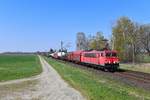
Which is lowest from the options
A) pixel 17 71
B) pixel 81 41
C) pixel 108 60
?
pixel 17 71

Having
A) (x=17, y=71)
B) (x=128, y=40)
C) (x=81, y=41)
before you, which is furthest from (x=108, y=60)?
(x=81, y=41)

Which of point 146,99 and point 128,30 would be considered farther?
point 128,30

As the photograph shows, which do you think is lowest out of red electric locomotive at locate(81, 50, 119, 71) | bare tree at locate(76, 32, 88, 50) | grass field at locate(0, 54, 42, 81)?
grass field at locate(0, 54, 42, 81)

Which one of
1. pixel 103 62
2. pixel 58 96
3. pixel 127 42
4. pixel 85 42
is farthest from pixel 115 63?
pixel 85 42

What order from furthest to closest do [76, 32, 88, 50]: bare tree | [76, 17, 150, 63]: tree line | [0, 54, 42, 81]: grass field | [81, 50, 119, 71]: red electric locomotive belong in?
[76, 32, 88, 50]: bare tree < [76, 17, 150, 63]: tree line < [81, 50, 119, 71]: red electric locomotive < [0, 54, 42, 81]: grass field

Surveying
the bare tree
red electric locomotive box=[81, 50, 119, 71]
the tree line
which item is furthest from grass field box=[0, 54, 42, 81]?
the bare tree

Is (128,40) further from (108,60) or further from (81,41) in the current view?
(81,41)

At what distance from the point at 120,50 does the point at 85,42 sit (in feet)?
217

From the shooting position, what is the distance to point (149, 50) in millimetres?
115500

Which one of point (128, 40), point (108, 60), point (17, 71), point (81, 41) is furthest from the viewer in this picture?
point (81, 41)

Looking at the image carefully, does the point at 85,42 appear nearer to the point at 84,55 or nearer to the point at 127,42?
the point at 127,42

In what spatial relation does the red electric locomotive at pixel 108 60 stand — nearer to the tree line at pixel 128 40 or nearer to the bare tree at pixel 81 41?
the tree line at pixel 128 40

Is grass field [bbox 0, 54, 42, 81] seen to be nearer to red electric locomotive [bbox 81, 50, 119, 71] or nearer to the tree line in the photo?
red electric locomotive [bbox 81, 50, 119, 71]

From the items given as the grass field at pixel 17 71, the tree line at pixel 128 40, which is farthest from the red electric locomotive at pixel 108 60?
the tree line at pixel 128 40
